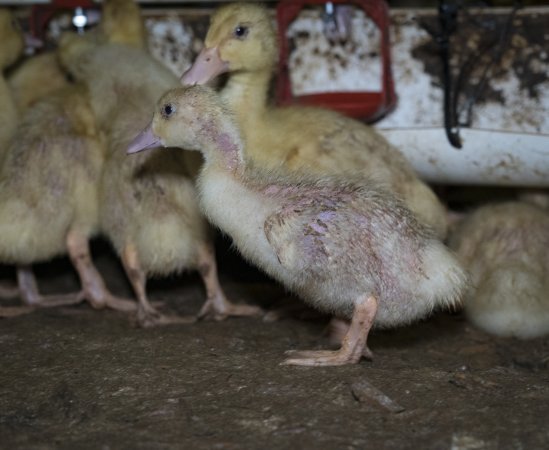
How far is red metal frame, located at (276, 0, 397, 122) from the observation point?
16.5 feet

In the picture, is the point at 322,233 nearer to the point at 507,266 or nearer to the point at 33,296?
the point at 507,266

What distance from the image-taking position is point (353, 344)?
146 inches

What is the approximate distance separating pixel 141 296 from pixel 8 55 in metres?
1.76

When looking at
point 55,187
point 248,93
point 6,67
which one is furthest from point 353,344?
point 6,67

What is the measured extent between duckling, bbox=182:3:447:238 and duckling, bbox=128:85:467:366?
532mm

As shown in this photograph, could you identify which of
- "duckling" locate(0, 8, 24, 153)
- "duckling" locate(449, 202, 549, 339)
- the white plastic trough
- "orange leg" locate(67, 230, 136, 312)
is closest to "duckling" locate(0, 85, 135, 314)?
"orange leg" locate(67, 230, 136, 312)

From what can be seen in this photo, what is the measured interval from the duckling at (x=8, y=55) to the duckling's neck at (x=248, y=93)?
126 cm

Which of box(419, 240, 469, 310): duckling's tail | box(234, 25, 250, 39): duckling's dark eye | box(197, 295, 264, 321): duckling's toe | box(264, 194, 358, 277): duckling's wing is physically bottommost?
box(197, 295, 264, 321): duckling's toe

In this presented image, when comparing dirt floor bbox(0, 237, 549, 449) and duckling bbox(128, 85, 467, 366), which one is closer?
dirt floor bbox(0, 237, 549, 449)

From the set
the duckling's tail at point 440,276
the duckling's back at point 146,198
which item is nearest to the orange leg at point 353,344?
the duckling's tail at point 440,276

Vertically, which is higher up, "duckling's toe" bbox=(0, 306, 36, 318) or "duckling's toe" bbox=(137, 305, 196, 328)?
"duckling's toe" bbox=(0, 306, 36, 318)

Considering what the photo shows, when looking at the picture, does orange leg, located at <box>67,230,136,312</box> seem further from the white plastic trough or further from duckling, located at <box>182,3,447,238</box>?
the white plastic trough

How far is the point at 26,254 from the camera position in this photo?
15.2ft

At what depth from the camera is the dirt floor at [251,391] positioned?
3.11m
